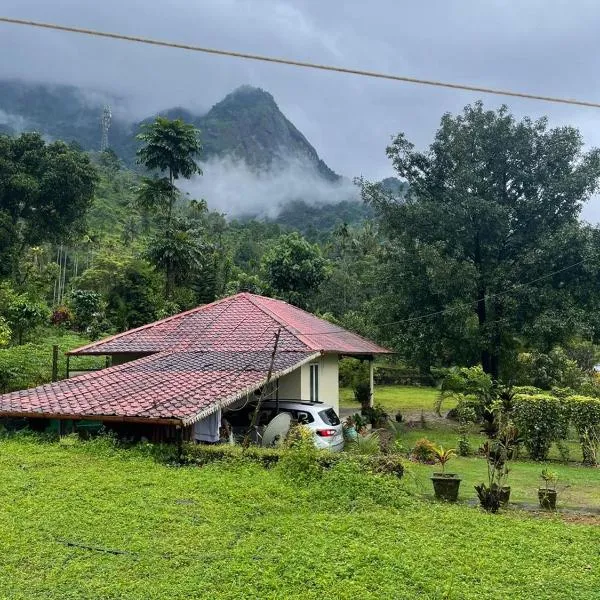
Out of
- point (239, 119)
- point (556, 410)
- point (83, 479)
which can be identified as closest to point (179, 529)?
point (83, 479)

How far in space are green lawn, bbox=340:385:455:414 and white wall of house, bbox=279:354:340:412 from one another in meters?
5.73

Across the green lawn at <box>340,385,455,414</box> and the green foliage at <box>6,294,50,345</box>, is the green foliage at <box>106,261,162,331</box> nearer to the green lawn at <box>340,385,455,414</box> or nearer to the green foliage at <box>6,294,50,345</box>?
the green foliage at <box>6,294,50,345</box>

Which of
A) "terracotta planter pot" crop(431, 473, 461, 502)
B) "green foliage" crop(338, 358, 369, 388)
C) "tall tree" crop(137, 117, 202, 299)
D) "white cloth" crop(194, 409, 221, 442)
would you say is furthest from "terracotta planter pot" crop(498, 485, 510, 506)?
"tall tree" crop(137, 117, 202, 299)

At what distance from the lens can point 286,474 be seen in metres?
9.48

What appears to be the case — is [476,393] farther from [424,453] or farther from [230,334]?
[230,334]

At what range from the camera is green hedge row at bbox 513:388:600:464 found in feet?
48.2

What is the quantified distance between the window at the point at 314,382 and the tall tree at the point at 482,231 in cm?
646

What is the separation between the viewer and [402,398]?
31344 mm

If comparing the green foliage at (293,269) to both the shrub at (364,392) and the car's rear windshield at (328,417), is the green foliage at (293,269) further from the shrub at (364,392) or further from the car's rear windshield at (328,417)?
the car's rear windshield at (328,417)

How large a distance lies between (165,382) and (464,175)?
592 inches

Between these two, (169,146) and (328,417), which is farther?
(169,146)

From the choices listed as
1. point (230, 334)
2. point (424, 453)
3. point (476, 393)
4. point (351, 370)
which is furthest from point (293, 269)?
point (424, 453)

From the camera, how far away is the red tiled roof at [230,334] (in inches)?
650

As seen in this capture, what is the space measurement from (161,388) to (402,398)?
68.1ft
